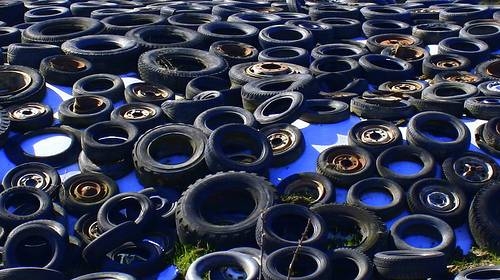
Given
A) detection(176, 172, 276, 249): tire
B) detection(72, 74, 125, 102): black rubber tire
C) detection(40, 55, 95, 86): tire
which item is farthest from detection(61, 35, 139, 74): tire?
detection(176, 172, 276, 249): tire

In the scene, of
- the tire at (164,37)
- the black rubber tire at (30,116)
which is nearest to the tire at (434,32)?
the tire at (164,37)

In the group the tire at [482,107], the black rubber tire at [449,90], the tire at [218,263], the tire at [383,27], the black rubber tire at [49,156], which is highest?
the tire at [482,107]

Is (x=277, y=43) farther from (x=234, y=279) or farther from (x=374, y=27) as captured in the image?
(x=234, y=279)

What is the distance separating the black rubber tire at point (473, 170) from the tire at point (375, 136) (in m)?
0.90

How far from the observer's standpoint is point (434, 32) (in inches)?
593

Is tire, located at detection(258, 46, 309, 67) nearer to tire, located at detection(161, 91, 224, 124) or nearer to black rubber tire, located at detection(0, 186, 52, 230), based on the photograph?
tire, located at detection(161, 91, 224, 124)

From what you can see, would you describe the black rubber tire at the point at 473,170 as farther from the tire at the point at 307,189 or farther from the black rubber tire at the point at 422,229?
the tire at the point at 307,189

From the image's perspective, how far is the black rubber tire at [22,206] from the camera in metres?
8.34

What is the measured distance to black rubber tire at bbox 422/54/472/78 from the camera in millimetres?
12820

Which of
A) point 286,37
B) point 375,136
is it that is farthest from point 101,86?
point 375,136

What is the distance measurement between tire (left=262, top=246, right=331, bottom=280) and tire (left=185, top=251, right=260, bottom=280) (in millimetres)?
224

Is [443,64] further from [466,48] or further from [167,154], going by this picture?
[167,154]

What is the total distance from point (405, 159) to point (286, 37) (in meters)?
6.46

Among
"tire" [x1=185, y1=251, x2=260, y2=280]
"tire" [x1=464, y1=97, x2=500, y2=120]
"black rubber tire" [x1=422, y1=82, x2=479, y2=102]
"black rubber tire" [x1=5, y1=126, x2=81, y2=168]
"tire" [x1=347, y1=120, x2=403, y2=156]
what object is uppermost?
"tire" [x1=464, y1=97, x2=500, y2=120]
